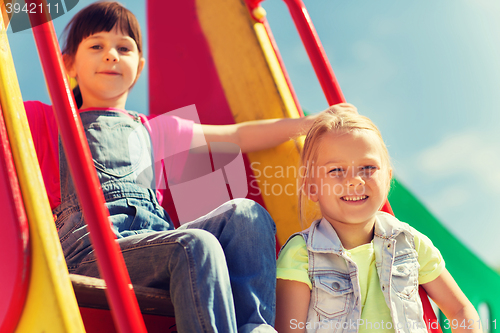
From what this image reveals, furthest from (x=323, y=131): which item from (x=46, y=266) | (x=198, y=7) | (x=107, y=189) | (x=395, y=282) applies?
(x=198, y=7)

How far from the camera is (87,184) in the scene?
62 cm

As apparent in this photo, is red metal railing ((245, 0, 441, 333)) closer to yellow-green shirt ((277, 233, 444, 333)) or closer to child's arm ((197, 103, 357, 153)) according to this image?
child's arm ((197, 103, 357, 153))

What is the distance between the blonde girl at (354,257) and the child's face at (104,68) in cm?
55

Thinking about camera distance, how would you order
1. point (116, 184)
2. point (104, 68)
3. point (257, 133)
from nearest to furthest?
point (116, 184) → point (104, 68) → point (257, 133)

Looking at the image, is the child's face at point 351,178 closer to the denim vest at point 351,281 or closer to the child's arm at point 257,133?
the denim vest at point 351,281

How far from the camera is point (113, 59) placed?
45.4 inches

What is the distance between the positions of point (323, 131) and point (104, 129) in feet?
1.82

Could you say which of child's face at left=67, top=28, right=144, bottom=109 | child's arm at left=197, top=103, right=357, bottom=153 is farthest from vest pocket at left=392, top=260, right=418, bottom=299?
child's face at left=67, top=28, right=144, bottom=109

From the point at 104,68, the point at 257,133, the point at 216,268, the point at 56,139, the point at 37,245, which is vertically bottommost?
the point at 216,268

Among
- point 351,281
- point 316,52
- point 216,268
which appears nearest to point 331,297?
point 351,281

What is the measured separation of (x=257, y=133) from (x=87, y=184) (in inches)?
27.8

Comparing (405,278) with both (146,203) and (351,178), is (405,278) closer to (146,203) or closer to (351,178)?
(351,178)

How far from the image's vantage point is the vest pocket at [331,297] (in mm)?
874

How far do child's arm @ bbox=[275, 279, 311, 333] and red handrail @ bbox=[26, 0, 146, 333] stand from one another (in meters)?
0.34
